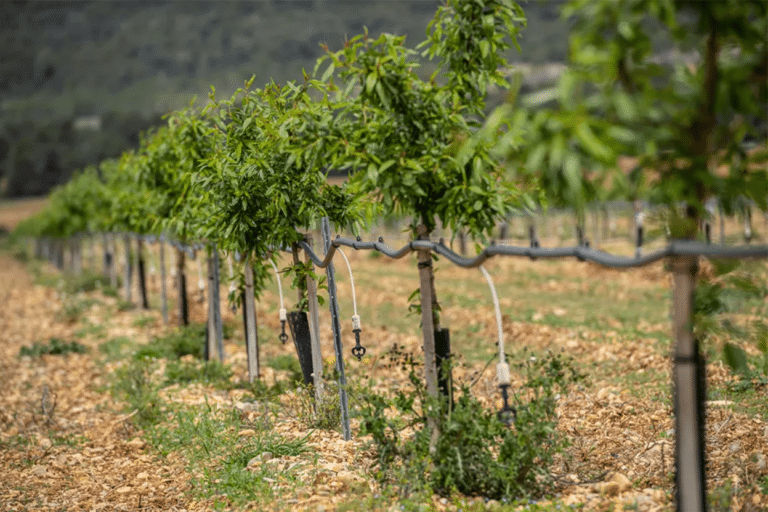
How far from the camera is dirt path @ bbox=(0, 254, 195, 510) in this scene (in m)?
5.83

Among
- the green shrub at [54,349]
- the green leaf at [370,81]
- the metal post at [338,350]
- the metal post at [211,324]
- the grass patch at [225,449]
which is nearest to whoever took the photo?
the green leaf at [370,81]

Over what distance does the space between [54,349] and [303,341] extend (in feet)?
25.1

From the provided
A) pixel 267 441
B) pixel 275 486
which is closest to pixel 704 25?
pixel 275 486

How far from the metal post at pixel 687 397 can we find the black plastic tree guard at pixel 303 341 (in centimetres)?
455

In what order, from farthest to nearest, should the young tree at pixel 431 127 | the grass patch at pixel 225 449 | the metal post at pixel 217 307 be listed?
the metal post at pixel 217 307
the grass patch at pixel 225 449
the young tree at pixel 431 127

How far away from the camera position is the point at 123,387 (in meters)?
9.05

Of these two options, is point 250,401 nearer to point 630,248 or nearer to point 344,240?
point 344,240

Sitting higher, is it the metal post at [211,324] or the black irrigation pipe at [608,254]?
the black irrigation pipe at [608,254]

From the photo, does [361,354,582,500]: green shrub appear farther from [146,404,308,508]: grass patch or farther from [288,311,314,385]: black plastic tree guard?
[288,311,314,385]: black plastic tree guard

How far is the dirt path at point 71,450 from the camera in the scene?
5832 millimetres

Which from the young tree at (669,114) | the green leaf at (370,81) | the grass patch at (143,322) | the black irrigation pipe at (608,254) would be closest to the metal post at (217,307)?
the grass patch at (143,322)

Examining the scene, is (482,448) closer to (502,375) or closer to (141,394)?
(502,375)

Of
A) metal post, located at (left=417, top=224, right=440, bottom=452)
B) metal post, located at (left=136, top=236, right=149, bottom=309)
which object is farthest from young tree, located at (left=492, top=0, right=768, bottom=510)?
metal post, located at (left=136, top=236, right=149, bottom=309)

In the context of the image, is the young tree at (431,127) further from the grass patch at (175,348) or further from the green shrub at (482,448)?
the grass patch at (175,348)
